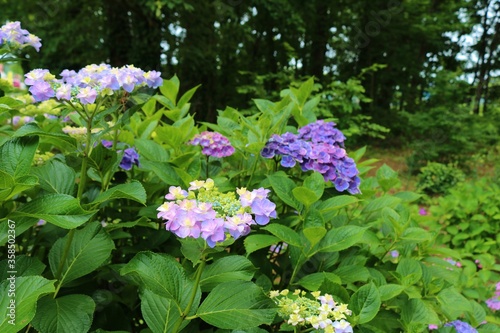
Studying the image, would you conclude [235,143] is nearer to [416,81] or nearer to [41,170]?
[41,170]

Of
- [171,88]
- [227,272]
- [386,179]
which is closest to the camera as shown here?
[227,272]

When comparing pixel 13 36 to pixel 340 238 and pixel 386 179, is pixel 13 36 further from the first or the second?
pixel 386 179

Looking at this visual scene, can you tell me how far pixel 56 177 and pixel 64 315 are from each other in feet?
1.23

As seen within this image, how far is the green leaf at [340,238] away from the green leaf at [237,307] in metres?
0.30

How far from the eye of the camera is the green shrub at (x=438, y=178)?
729 cm

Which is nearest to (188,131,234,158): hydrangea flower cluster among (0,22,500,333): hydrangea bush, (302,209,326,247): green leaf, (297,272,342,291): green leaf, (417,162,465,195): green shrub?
(0,22,500,333): hydrangea bush

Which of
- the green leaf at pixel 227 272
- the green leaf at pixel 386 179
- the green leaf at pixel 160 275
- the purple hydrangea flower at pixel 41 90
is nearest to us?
the green leaf at pixel 160 275

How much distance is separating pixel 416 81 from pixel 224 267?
13.2 m

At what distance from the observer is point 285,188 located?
121cm

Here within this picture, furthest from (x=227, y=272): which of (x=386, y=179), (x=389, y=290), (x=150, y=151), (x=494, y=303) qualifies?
(x=494, y=303)

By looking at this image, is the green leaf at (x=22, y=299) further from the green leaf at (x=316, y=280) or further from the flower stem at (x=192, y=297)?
the green leaf at (x=316, y=280)

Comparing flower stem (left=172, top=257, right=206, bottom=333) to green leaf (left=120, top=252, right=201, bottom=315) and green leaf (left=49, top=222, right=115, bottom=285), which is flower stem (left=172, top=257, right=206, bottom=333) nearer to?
green leaf (left=120, top=252, right=201, bottom=315)

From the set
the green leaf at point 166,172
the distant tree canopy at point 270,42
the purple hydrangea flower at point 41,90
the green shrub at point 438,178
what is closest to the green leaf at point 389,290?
the green leaf at point 166,172

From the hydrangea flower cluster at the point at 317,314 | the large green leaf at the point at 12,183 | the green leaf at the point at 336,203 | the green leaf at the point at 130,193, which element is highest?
the large green leaf at the point at 12,183
